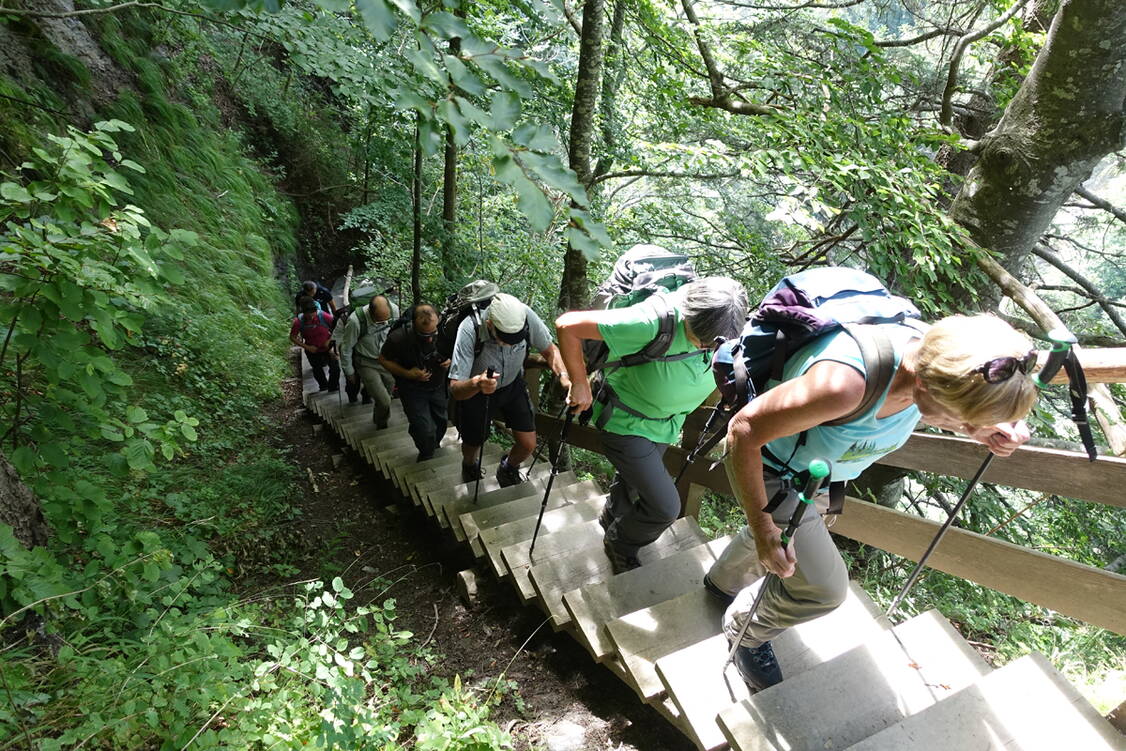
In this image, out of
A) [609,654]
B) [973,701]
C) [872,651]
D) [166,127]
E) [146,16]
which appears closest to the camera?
[973,701]

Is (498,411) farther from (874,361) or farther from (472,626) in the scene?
(874,361)

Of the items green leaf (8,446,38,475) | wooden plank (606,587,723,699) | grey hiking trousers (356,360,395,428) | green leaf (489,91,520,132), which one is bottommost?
grey hiking trousers (356,360,395,428)

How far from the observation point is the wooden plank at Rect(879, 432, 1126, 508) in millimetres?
1827

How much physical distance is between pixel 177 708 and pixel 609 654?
1.83 metres

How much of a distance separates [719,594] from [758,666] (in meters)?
0.56

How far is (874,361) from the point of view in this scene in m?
1.66

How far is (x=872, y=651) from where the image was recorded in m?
2.32

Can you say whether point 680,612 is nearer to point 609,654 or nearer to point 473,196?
point 609,654

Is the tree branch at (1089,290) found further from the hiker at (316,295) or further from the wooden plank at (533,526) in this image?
the hiker at (316,295)

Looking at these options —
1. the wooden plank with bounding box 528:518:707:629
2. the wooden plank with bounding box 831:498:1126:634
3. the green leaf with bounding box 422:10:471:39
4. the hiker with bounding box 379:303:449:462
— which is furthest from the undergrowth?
the green leaf with bounding box 422:10:471:39

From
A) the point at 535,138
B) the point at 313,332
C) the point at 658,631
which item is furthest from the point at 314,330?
the point at 535,138

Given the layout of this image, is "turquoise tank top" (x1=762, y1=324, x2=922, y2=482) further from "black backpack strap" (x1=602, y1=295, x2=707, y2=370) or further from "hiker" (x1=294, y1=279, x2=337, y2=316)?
"hiker" (x1=294, y1=279, x2=337, y2=316)

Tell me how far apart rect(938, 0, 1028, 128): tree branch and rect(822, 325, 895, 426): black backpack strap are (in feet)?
15.1

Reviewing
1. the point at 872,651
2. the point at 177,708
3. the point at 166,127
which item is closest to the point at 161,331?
the point at 166,127
